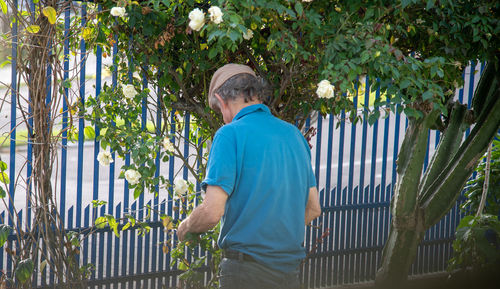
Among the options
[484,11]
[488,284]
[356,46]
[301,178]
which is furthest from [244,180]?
[488,284]

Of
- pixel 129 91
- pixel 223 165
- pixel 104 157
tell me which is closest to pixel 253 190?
pixel 223 165

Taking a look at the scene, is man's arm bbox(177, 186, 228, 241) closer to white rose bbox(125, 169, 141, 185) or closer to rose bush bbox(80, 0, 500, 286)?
rose bush bbox(80, 0, 500, 286)

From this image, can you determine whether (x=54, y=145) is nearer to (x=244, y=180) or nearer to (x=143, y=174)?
(x=143, y=174)

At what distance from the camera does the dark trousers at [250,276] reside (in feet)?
8.46

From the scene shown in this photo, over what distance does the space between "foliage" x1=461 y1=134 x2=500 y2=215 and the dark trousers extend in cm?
337

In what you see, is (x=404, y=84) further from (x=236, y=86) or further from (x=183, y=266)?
(x=183, y=266)

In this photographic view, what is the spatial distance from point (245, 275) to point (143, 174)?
4.23ft

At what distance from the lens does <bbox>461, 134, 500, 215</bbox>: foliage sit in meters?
5.37

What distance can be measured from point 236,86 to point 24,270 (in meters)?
A: 1.72

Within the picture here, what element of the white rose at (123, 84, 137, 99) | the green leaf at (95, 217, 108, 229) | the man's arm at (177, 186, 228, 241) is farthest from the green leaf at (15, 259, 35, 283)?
the man's arm at (177, 186, 228, 241)

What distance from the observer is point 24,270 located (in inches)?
134

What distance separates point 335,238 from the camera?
199 inches

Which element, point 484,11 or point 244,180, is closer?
point 244,180

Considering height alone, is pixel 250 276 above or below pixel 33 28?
below
